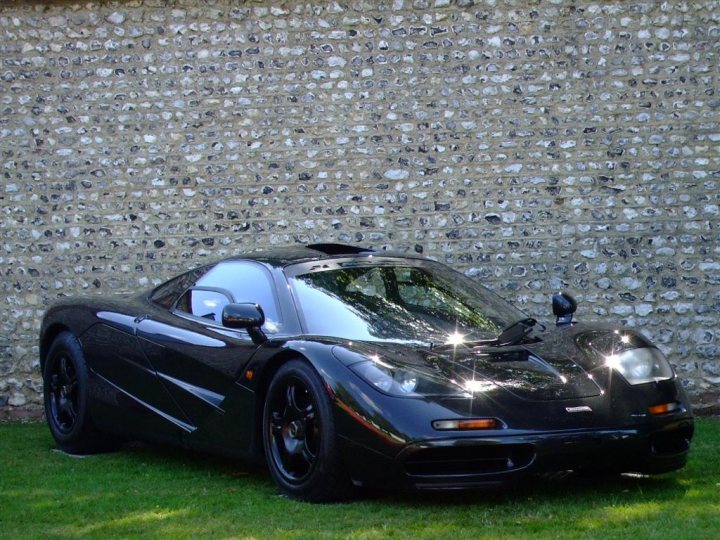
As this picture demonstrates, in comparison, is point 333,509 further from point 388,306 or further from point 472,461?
point 388,306

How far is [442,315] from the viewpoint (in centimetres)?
636

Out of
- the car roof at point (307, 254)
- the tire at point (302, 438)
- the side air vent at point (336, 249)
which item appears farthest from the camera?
the side air vent at point (336, 249)

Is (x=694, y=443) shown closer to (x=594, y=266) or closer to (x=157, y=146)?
(x=594, y=266)

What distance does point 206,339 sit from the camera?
21.4 feet

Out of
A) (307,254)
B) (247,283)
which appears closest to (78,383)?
(247,283)

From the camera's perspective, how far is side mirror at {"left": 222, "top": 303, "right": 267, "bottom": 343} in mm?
6051

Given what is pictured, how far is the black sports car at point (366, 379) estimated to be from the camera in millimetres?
5254

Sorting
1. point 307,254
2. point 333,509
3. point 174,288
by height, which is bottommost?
point 333,509

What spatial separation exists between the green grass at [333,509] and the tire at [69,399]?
2.09 feet

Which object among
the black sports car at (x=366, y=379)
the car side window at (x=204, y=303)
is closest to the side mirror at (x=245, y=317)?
the black sports car at (x=366, y=379)

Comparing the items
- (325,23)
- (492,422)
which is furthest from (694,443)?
(325,23)

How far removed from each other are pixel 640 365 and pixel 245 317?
80.6 inches

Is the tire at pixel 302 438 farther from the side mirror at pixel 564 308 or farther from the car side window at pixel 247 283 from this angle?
the side mirror at pixel 564 308

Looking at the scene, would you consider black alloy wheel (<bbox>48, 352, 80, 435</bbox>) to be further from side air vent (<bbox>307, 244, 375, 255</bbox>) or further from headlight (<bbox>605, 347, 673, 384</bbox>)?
headlight (<bbox>605, 347, 673, 384</bbox>)
